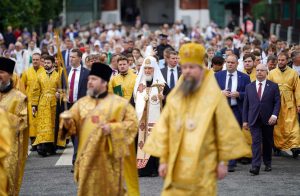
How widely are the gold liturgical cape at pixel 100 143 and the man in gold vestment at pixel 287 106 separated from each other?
699cm

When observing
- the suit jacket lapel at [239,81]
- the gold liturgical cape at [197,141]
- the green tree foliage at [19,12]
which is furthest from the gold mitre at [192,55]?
the green tree foliage at [19,12]

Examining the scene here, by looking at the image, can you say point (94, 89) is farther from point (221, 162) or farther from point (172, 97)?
point (221, 162)

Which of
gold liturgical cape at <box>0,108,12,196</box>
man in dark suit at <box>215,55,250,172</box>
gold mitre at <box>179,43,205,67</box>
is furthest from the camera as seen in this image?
man in dark suit at <box>215,55,250,172</box>

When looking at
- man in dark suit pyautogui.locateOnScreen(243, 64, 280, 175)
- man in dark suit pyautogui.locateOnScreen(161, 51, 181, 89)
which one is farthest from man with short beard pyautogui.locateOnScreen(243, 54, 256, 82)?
man in dark suit pyautogui.locateOnScreen(243, 64, 280, 175)

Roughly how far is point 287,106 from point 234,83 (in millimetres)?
1964

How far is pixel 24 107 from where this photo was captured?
1173 cm

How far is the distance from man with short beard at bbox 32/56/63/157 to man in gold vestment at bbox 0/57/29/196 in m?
5.80

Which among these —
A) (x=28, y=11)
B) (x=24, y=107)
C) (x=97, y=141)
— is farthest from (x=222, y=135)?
(x=28, y=11)

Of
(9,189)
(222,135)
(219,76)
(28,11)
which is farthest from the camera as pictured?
(28,11)

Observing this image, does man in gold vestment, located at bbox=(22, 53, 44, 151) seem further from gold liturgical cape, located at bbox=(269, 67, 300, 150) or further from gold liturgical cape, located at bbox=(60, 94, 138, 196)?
gold liturgical cape, located at bbox=(60, 94, 138, 196)

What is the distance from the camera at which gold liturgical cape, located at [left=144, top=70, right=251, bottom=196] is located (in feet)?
31.4

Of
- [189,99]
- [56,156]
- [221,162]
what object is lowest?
[56,156]

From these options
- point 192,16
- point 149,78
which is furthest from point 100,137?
point 192,16

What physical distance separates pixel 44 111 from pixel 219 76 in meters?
3.78
